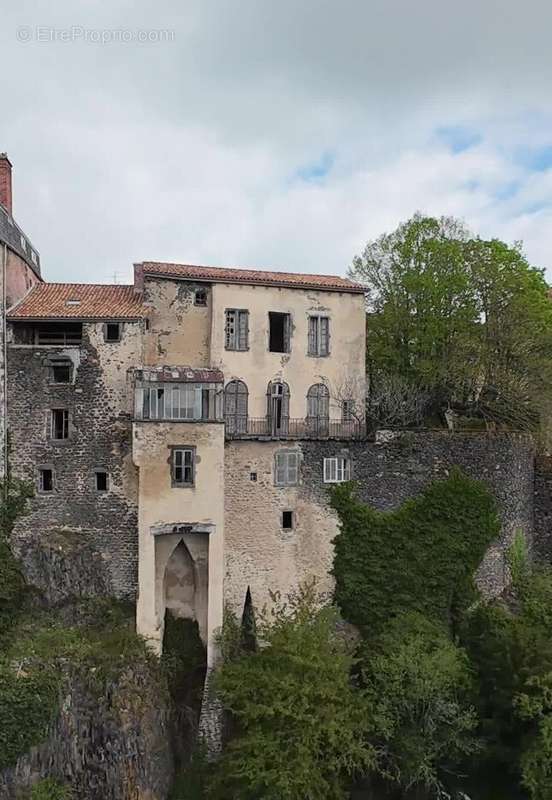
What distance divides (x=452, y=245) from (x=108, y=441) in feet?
63.5

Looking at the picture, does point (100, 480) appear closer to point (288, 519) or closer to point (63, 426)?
point (63, 426)

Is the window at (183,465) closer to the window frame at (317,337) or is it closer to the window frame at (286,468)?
the window frame at (286,468)

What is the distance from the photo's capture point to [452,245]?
3028 cm

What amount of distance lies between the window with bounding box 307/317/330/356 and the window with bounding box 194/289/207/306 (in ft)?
16.7

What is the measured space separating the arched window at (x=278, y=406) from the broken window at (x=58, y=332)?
8.96 metres

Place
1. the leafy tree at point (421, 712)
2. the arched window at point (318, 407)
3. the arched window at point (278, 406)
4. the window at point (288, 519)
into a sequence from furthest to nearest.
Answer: the arched window at point (318, 407)
the arched window at point (278, 406)
the window at point (288, 519)
the leafy tree at point (421, 712)

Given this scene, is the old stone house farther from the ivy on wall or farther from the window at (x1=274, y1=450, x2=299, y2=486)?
the ivy on wall

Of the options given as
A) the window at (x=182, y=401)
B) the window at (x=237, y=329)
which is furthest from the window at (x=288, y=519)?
the window at (x=237, y=329)

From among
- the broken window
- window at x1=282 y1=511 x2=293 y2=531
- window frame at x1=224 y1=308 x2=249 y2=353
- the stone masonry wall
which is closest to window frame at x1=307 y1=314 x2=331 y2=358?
window frame at x1=224 y1=308 x2=249 y2=353

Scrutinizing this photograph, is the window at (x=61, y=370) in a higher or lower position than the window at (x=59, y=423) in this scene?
higher

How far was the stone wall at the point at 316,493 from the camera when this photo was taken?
86.2ft

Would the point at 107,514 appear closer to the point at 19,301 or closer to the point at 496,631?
the point at 19,301

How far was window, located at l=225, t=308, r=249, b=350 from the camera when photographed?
27.5 m

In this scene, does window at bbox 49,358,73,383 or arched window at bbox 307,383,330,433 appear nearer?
window at bbox 49,358,73,383
